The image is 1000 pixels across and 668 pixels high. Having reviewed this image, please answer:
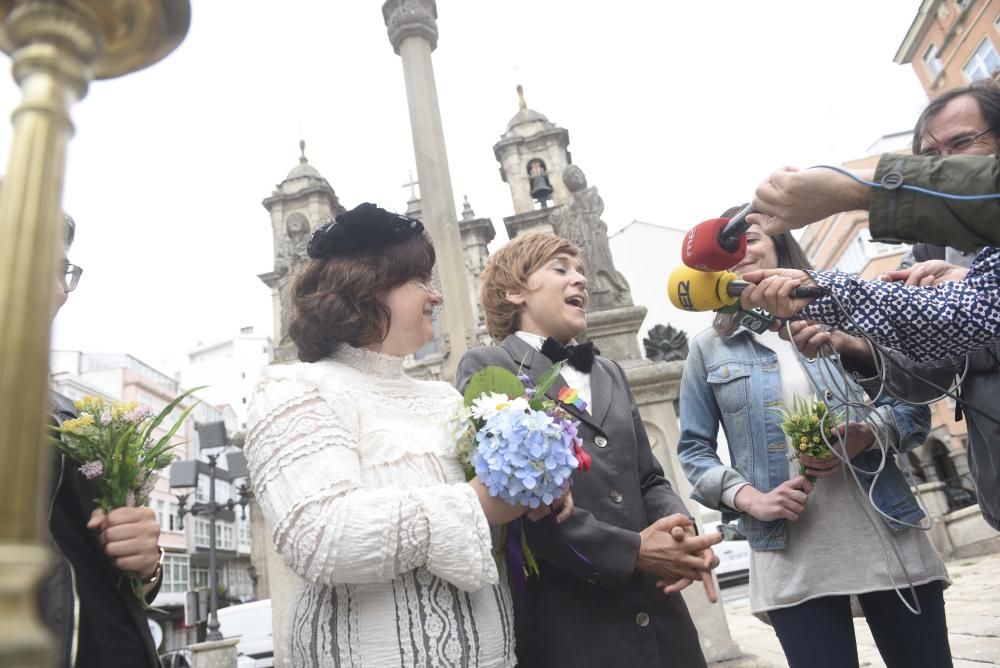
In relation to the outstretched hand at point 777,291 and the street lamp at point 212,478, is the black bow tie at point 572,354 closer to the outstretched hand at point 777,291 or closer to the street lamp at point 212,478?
the outstretched hand at point 777,291

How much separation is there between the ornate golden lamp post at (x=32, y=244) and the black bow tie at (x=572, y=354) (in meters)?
1.85

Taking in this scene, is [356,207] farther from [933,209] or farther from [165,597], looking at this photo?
[165,597]

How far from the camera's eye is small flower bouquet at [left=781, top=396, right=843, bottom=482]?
219 centimetres

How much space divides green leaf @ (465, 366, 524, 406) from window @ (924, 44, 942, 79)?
28341 mm

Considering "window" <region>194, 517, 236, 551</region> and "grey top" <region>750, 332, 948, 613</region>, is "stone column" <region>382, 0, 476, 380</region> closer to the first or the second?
"grey top" <region>750, 332, 948, 613</region>

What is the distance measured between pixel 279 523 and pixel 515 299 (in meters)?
1.28

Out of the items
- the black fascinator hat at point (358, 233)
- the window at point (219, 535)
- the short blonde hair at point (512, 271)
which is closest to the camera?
the black fascinator hat at point (358, 233)

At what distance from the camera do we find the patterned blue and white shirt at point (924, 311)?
1699 mm

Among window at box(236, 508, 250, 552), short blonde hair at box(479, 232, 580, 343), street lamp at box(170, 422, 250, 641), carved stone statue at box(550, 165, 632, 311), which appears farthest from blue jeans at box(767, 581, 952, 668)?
window at box(236, 508, 250, 552)

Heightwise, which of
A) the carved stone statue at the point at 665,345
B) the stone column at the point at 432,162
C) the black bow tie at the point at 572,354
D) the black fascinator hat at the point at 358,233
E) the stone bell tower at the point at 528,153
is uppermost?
the stone bell tower at the point at 528,153

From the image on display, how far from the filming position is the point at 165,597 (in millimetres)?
35156

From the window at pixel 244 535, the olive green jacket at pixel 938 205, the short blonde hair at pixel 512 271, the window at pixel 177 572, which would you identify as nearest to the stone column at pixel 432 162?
the short blonde hair at pixel 512 271

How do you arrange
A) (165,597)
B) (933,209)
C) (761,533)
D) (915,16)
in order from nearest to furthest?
(933,209)
(761,533)
(915,16)
(165,597)

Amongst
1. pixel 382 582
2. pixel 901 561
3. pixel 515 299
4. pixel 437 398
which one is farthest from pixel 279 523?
pixel 901 561
